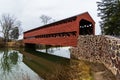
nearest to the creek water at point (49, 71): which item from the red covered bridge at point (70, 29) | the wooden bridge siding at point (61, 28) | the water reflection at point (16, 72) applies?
the water reflection at point (16, 72)

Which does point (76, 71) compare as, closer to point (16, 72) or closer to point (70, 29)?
point (16, 72)

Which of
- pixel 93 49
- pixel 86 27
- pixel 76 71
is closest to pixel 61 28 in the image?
pixel 86 27

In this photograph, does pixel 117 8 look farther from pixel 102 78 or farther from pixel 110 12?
pixel 102 78

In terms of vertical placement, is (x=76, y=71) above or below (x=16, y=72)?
above

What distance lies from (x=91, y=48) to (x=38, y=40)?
68.3 ft

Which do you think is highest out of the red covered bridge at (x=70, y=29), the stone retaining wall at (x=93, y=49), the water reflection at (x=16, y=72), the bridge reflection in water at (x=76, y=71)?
the red covered bridge at (x=70, y=29)

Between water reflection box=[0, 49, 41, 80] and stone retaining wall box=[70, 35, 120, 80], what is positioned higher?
stone retaining wall box=[70, 35, 120, 80]

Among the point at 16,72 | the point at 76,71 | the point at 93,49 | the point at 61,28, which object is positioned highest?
the point at 61,28

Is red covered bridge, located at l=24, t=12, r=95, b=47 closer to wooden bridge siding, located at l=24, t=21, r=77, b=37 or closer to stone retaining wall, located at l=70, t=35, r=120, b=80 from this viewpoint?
wooden bridge siding, located at l=24, t=21, r=77, b=37

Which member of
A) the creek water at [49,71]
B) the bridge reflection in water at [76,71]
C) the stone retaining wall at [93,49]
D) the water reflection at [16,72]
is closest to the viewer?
the bridge reflection in water at [76,71]

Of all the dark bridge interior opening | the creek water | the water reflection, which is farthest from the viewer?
the dark bridge interior opening

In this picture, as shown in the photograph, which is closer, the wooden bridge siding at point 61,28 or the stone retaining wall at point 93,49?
the stone retaining wall at point 93,49

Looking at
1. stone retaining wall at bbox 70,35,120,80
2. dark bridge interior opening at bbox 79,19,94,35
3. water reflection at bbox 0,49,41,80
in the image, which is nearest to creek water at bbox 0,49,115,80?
water reflection at bbox 0,49,41,80

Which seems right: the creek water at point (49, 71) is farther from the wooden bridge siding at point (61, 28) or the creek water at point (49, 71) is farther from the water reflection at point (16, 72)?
the wooden bridge siding at point (61, 28)
